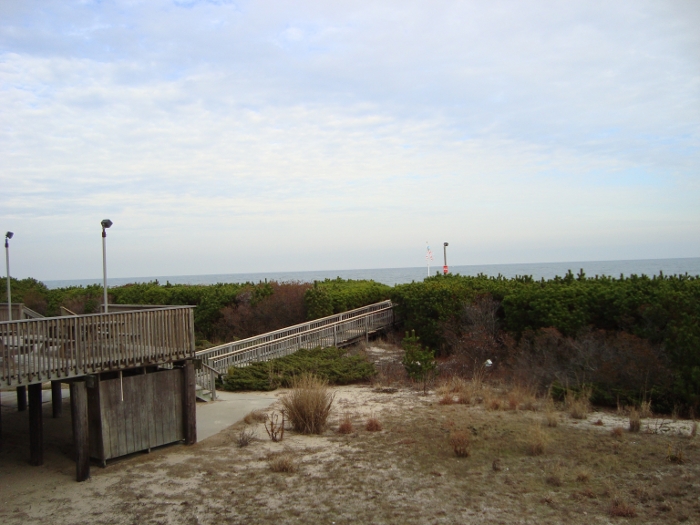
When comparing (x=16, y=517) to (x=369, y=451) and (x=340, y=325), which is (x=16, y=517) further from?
(x=340, y=325)

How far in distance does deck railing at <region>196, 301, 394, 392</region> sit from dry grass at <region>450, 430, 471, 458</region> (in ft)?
30.0

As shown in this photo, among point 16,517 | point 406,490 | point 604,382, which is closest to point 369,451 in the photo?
point 406,490

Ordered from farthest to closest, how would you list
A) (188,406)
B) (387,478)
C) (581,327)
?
(581,327)
(188,406)
(387,478)

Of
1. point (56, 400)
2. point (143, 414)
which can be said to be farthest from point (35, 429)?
point (56, 400)

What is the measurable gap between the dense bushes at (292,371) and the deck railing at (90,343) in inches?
266

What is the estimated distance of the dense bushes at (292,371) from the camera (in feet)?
64.9

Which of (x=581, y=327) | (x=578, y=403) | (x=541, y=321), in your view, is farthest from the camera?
(x=541, y=321)

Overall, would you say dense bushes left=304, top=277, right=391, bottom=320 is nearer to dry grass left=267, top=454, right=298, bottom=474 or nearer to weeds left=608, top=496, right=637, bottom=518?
dry grass left=267, top=454, right=298, bottom=474

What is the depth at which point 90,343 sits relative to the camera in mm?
11570

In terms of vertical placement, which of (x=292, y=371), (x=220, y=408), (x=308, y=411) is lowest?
(x=220, y=408)

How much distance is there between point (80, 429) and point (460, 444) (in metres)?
7.57

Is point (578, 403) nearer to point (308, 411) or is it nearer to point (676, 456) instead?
point (676, 456)

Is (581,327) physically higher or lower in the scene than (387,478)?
higher

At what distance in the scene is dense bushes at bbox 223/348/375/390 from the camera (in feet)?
64.9
